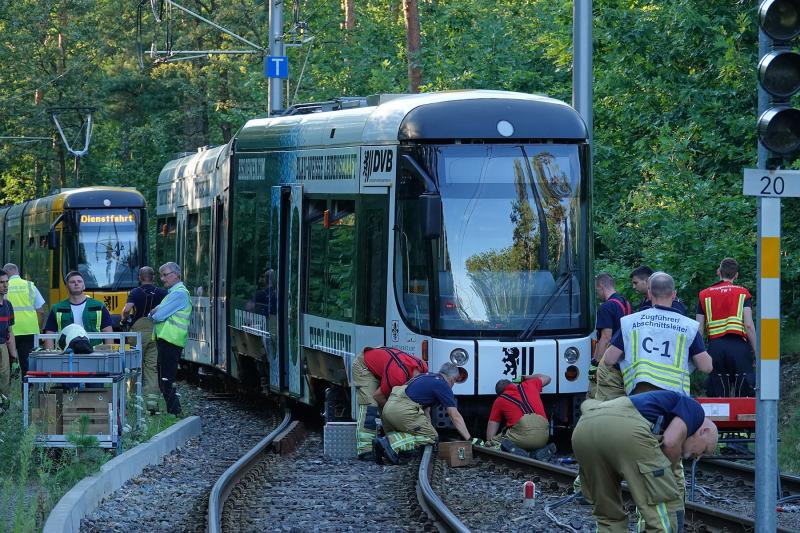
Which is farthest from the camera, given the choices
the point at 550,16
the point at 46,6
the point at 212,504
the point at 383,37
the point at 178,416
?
the point at 46,6

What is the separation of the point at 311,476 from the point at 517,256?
279 centimetres

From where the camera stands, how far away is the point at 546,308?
555 inches

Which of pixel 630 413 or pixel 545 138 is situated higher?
pixel 545 138

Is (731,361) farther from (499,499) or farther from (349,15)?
(349,15)

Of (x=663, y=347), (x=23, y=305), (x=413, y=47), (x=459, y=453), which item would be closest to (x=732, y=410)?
(x=663, y=347)

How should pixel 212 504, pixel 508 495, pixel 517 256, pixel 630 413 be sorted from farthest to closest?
pixel 517 256, pixel 508 495, pixel 212 504, pixel 630 413

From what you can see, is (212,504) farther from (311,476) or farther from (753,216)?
(753,216)

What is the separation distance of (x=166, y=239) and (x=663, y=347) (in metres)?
17.3

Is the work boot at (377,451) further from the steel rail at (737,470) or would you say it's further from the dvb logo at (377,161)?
the steel rail at (737,470)

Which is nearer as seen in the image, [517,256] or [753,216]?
[517,256]

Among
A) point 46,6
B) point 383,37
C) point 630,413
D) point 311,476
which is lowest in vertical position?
point 311,476

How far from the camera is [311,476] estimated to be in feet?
42.7

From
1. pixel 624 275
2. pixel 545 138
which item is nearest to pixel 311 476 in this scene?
pixel 545 138

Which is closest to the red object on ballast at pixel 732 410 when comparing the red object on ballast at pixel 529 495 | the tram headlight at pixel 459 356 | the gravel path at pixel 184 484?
the red object on ballast at pixel 529 495
